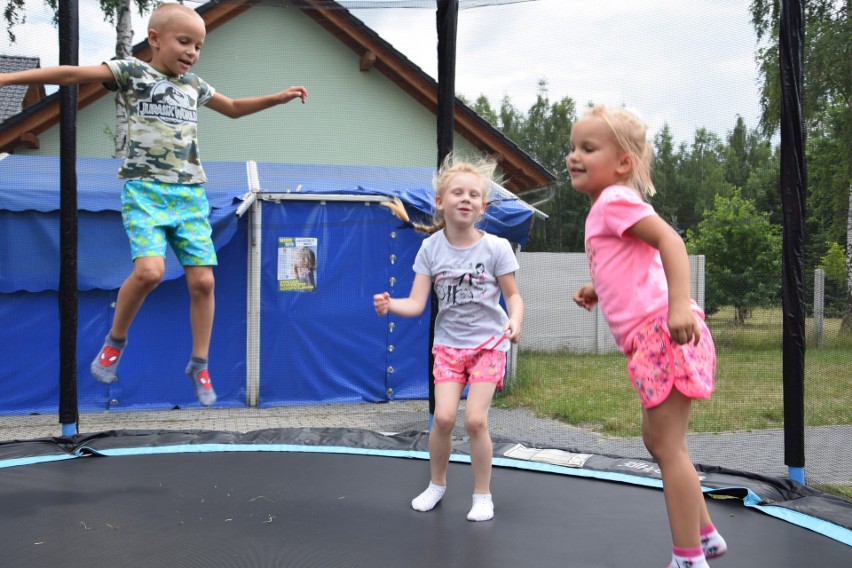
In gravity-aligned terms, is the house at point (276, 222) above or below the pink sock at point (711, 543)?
above

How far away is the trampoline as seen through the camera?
5.65 ft

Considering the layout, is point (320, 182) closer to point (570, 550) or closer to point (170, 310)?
point (170, 310)

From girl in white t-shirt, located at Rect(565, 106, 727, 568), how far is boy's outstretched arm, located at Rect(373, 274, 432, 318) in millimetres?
579

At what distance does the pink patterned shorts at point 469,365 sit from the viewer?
6.75 feet

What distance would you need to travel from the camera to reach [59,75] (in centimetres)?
203

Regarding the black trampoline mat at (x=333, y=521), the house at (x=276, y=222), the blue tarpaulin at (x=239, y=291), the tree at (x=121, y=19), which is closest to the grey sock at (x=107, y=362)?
the black trampoline mat at (x=333, y=521)

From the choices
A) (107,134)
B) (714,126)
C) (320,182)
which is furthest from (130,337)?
(714,126)

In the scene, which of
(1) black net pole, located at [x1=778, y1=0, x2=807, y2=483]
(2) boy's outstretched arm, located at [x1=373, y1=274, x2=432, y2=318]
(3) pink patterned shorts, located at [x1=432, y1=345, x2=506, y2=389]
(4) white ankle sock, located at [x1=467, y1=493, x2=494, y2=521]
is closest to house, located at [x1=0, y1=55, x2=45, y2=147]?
(2) boy's outstretched arm, located at [x1=373, y1=274, x2=432, y2=318]

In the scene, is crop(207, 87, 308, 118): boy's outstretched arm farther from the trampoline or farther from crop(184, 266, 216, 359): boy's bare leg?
the trampoline

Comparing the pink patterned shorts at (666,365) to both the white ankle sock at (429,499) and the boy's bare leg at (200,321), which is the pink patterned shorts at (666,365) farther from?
the boy's bare leg at (200,321)

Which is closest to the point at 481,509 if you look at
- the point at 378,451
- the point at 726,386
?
the point at 378,451

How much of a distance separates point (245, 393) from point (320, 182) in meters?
1.41

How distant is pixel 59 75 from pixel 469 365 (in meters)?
1.33

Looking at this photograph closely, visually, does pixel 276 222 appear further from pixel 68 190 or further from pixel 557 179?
pixel 68 190
